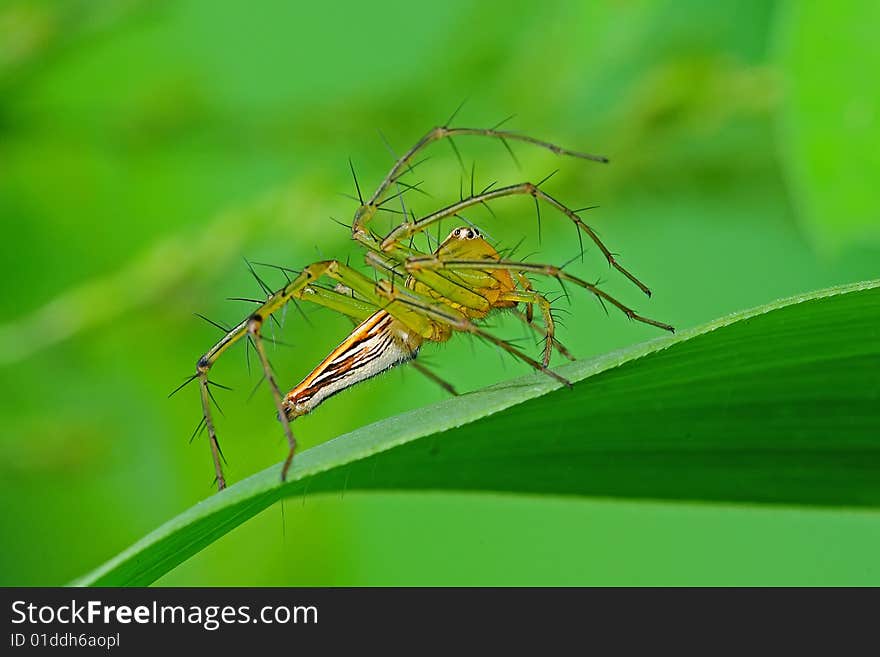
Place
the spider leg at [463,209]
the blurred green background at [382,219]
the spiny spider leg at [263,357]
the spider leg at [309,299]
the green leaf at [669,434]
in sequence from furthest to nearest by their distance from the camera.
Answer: the blurred green background at [382,219] < the spider leg at [463,209] < the spider leg at [309,299] < the spiny spider leg at [263,357] < the green leaf at [669,434]

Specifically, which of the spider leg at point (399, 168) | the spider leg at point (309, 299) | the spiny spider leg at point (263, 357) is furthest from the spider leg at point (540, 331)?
the spiny spider leg at point (263, 357)

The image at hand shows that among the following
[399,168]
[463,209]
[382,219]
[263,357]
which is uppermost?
[382,219]

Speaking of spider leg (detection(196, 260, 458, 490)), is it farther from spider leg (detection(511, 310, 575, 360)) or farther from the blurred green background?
the blurred green background

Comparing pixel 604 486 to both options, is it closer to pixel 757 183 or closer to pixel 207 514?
pixel 207 514

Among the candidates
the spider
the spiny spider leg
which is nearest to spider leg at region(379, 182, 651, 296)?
the spider

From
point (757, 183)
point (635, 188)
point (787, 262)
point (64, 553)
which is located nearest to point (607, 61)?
point (635, 188)

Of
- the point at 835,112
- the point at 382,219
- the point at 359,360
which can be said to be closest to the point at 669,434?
the point at 359,360

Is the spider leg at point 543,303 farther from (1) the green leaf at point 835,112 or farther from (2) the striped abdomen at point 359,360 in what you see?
(1) the green leaf at point 835,112

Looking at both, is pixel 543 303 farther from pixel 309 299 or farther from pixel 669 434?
pixel 669 434
